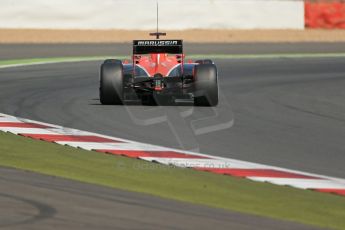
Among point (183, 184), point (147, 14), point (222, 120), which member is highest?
point (183, 184)

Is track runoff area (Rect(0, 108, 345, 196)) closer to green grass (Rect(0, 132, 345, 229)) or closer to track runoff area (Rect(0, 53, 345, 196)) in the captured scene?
track runoff area (Rect(0, 53, 345, 196))

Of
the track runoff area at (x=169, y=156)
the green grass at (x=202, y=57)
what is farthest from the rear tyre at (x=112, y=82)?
the green grass at (x=202, y=57)

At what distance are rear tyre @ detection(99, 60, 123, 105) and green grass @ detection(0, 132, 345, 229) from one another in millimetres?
4617

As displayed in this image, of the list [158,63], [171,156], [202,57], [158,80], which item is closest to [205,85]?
[158,80]

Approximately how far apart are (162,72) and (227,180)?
23.0ft

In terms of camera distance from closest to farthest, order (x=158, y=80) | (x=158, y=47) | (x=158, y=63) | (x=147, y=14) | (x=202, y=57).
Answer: (x=158, y=80), (x=158, y=63), (x=158, y=47), (x=202, y=57), (x=147, y=14)

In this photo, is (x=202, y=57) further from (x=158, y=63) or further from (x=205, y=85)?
(x=205, y=85)

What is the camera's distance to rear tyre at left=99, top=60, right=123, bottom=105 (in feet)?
55.1

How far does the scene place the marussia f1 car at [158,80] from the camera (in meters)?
16.8

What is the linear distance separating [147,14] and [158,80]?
22.7m

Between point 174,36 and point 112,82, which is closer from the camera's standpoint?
point 112,82

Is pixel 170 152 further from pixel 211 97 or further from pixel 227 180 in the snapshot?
pixel 211 97

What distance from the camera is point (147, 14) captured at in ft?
129

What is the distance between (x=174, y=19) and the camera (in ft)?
131
